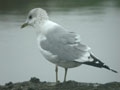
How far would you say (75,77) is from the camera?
7645 millimetres

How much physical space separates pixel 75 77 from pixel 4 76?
4.06 feet

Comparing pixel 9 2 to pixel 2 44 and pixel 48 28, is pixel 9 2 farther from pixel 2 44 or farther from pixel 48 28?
pixel 48 28

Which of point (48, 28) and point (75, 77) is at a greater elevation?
point (48, 28)

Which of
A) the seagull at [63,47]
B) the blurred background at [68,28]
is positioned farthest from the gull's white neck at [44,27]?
the blurred background at [68,28]

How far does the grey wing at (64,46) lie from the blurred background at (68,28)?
8.50ft

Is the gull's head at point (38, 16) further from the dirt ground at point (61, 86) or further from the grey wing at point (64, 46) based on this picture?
the dirt ground at point (61, 86)

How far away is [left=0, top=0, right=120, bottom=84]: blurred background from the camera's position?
318 inches

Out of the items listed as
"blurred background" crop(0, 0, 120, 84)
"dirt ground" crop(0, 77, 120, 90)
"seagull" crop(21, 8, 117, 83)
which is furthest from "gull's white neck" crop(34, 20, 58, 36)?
"blurred background" crop(0, 0, 120, 84)

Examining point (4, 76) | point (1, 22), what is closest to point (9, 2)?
point (1, 22)

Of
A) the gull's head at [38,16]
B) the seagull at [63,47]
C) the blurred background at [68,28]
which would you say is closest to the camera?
the seagull at [63,47]

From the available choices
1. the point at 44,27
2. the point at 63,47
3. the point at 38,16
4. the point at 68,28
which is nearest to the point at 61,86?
the point at 63,47

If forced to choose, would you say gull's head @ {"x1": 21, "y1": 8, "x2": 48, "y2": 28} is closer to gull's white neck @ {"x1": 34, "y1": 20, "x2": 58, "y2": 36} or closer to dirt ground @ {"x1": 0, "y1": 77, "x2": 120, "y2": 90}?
gull's white neck @ {"x1": 34, "y1": 20, "x2": 58, "y2": 36}

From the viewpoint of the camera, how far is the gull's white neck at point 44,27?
16.1 ft

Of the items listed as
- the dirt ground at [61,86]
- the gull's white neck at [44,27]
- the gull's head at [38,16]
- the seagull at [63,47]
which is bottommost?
the dirt ground at [61,86]
